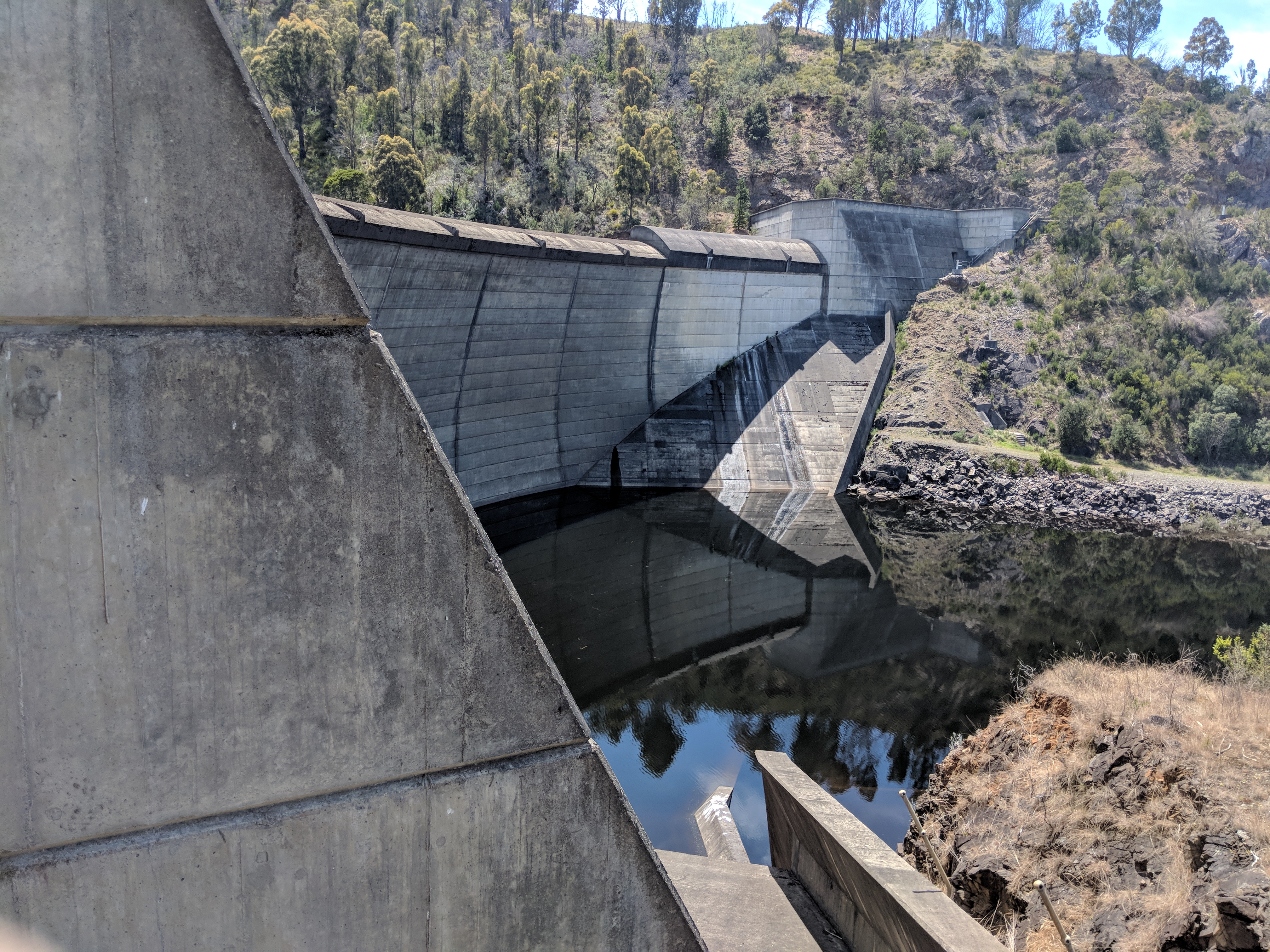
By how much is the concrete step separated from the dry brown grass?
5.21ft

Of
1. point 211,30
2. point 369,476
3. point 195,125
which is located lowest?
point 369,476

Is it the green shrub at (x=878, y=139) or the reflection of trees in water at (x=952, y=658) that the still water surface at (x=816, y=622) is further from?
the green shrub at (x=878, y=139)

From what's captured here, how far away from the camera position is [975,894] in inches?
315

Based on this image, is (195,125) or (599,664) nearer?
(195,125)

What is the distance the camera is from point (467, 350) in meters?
21.5

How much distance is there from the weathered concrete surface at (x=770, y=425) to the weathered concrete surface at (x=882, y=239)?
2.67 meters

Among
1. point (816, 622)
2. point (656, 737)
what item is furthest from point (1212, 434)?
point (656, 737)

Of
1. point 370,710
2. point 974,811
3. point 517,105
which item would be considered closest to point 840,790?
point 974,811

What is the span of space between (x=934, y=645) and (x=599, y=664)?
6.70 meters

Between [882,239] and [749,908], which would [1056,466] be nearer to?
[882,239]

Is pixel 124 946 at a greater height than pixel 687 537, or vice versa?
pixel 124 946

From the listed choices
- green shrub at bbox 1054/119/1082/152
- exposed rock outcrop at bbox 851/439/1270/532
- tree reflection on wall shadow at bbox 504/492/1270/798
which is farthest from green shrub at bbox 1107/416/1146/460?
green shrub at bbox 1054/119/1082/152

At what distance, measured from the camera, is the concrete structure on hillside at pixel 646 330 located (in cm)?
1981

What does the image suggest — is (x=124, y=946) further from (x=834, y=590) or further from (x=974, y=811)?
(x=834, y=590)
